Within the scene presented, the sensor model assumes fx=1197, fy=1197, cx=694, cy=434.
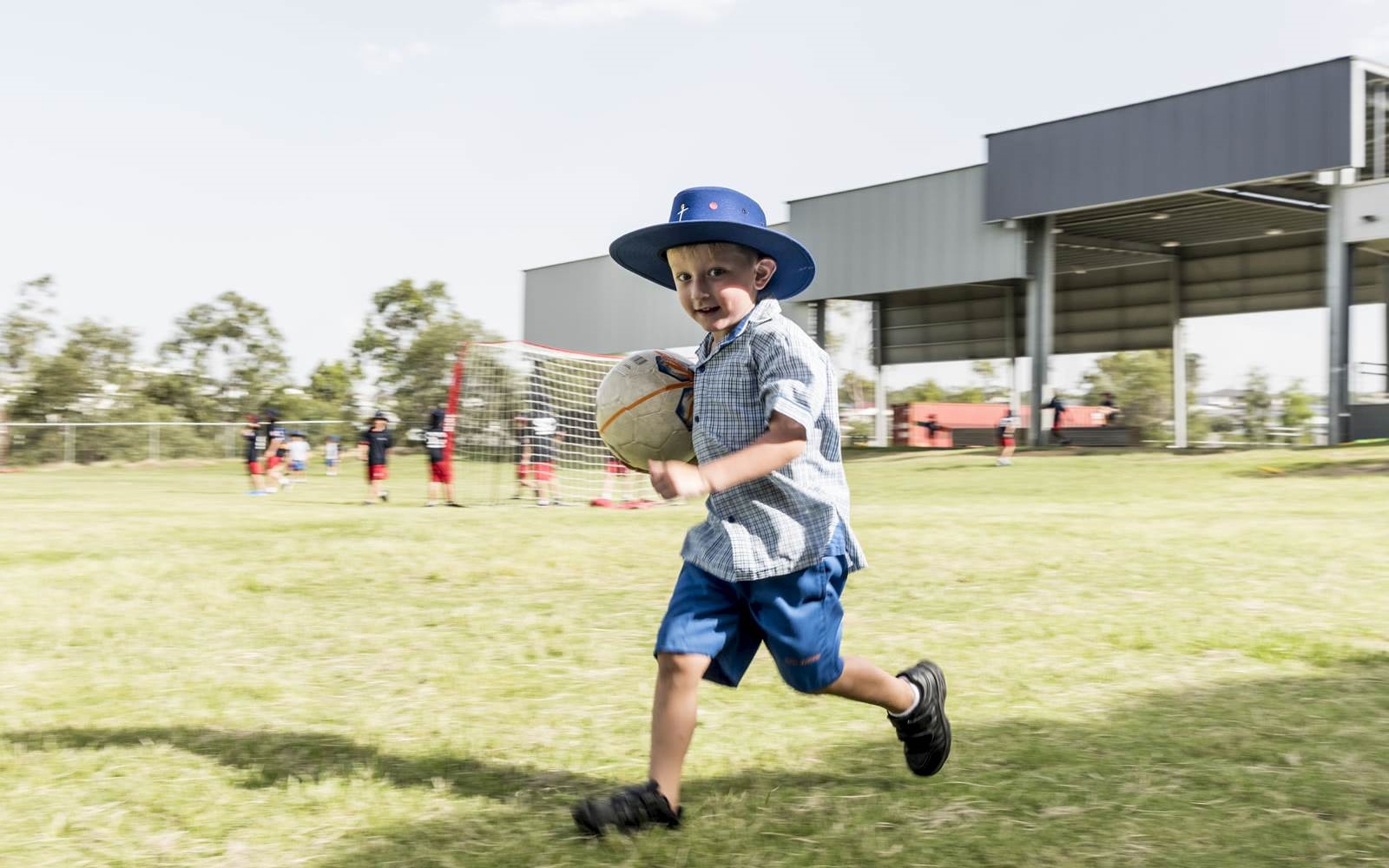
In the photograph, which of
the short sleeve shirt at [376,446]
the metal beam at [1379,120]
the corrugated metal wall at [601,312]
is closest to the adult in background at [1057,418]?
the metal beam at [1379,120]

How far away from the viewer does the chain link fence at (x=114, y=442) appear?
39.3 meters

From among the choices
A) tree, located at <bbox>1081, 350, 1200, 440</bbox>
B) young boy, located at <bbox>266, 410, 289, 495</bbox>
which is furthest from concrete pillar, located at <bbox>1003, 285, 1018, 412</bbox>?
young boy, located at <bbox>266, 410, 289, 495</bbox>

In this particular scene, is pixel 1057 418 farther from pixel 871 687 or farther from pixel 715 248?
pixel 715 248

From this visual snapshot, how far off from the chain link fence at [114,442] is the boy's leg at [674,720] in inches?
1518

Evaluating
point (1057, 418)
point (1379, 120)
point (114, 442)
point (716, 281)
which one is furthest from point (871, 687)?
point (114, 442)

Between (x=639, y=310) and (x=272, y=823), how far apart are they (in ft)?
141

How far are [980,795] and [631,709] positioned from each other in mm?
Answer: 1567

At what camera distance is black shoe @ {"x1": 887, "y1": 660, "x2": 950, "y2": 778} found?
3604 mm

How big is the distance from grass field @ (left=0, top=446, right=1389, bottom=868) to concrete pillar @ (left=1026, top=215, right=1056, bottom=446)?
24.7 metres

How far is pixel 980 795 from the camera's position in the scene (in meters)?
3.55

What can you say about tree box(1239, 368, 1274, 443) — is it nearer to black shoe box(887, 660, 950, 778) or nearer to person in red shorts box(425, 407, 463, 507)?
person in red shorts box(425, 407, 463, 507)

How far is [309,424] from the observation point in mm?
45000

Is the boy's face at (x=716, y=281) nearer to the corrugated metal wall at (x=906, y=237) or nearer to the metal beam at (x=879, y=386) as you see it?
the corrugated metal wall at (x=906, y=237)

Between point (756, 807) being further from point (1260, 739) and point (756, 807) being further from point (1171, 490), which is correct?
point (1171, 490)
